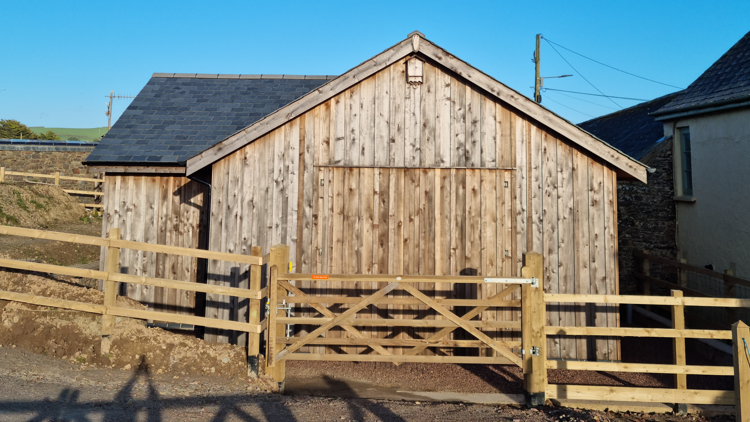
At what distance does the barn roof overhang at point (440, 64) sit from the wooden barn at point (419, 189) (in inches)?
0.9

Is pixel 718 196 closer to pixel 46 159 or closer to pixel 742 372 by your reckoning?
pixel 742 372

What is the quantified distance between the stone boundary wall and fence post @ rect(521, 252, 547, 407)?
23231 millimetres

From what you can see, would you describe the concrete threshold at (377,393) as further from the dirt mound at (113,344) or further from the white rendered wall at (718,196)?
the white rendered wall at (718,196)

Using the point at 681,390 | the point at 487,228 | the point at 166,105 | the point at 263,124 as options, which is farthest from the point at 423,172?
the point at 166,105

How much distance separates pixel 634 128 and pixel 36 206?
2143 centimetres

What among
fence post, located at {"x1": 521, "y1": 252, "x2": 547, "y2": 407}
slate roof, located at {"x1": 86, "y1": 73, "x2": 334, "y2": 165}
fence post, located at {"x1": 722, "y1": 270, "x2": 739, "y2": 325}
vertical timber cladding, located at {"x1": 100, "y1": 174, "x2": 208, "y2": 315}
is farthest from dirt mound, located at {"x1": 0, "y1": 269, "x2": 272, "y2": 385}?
fence post, located at {"x1": 722, "y1": 270, "x2": 739, "y2": 325}

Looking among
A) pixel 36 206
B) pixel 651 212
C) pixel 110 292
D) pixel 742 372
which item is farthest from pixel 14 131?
pixel 742 372

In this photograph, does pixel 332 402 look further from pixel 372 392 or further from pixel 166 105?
pixel 166 105

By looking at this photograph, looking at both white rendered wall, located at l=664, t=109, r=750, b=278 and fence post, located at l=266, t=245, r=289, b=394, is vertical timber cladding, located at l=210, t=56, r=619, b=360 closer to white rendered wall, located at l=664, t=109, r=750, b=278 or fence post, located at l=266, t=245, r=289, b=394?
fence post, located at l=266, t=245, r=289, b=394

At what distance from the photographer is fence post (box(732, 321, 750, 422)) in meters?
4.82

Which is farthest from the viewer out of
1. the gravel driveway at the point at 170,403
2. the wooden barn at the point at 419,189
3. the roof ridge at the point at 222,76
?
the roof ridge at the point at 222,76

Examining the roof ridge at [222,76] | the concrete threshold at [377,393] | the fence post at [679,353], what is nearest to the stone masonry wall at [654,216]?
the fence post at [679,353]

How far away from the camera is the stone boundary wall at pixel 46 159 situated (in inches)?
915

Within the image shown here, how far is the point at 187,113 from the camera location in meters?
10.4
